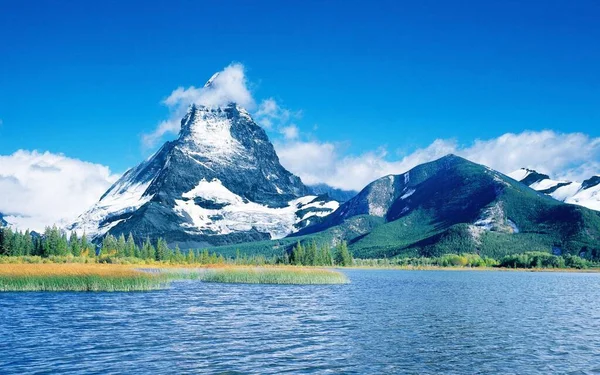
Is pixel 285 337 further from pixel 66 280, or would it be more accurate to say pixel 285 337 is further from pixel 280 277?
pixel 280 277

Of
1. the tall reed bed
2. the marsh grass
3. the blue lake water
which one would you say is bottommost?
the blue lake water

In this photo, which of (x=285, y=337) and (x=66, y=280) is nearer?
(x=285, y=337)

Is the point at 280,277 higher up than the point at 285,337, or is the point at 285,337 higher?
the point at 280,277

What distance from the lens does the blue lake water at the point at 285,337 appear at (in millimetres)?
39906

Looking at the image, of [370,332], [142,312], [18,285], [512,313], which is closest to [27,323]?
[142,312]

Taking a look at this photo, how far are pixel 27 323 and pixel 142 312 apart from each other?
44.9 ft

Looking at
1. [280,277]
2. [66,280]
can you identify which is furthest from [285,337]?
[280,277]

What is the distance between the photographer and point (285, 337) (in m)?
51.6

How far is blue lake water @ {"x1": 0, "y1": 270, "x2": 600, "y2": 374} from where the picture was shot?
3991cm

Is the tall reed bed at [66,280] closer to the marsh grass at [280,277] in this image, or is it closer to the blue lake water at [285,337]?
the blue lake water at [285,337]

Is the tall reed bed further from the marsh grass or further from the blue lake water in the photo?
the marsh grass

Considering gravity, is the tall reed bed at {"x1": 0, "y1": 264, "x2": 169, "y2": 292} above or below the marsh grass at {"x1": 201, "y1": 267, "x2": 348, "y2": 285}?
above

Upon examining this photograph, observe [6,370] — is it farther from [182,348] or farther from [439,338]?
[439,338]

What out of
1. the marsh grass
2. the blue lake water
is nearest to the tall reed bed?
the blue lake water
